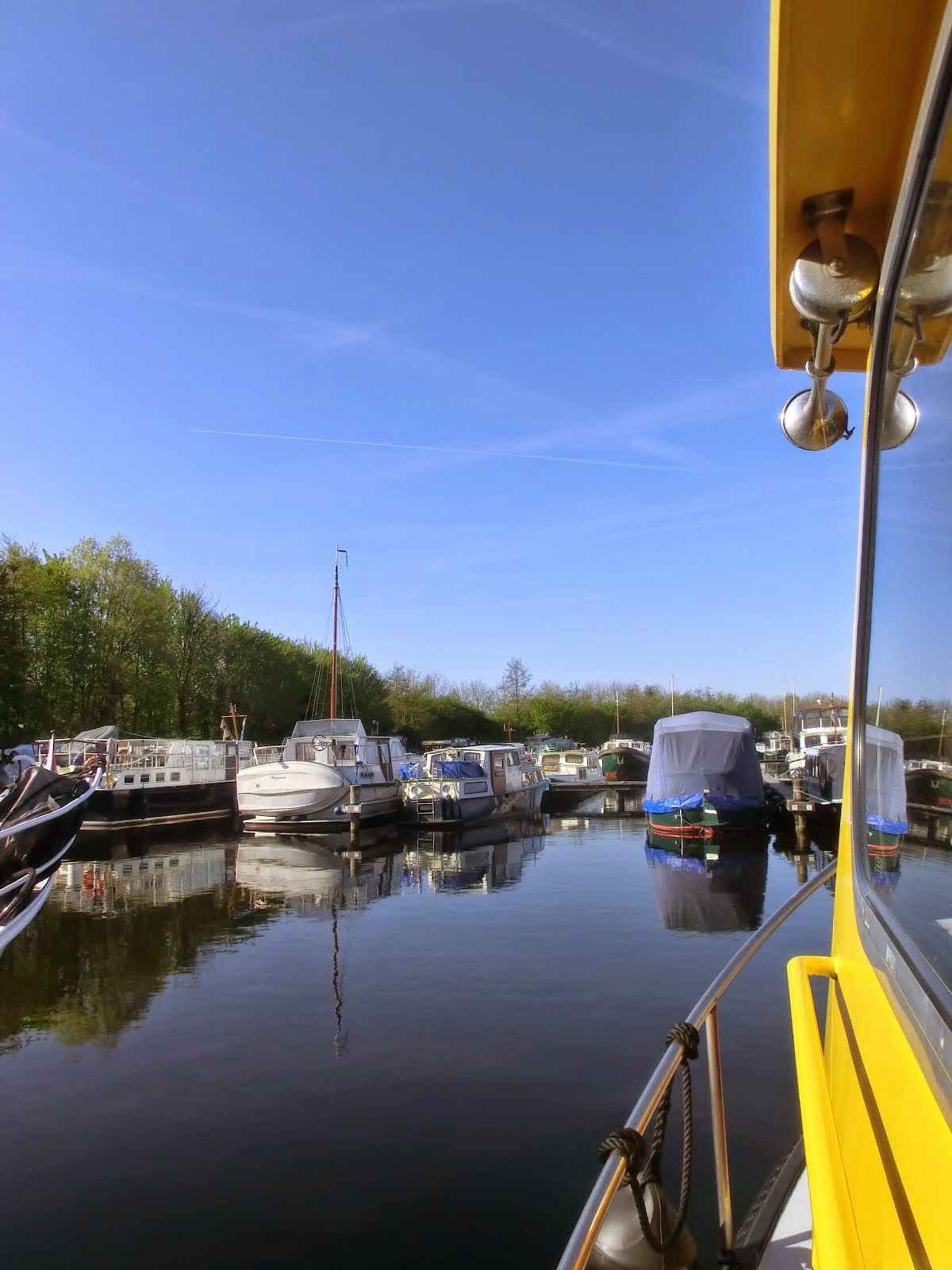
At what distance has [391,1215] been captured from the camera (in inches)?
226

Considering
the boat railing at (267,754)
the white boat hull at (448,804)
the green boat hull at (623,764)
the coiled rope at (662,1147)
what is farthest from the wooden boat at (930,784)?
the green boat hull at (623,764)

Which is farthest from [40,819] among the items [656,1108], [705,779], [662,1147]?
[705,779]

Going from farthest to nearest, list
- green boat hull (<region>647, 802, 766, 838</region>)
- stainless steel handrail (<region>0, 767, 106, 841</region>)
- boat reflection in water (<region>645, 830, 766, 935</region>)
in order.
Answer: green boat hull (<region>647, 802, 766, 838</region>)
boat reflection in water (<region>645, 830, 766, 935</region>)
stainless steel handrail (<region>0, 767, 106, 841</region>)

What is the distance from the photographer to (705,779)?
23.4m

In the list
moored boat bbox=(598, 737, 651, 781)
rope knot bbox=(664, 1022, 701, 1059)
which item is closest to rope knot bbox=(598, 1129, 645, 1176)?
rope knot bbox=(664, 1022, 701, 1059)

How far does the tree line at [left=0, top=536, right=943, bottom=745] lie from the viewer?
36.7 meters

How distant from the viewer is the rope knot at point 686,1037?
2480 millimetres

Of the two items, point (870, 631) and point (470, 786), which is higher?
point (870, 631)

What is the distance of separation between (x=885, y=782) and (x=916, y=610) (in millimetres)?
446

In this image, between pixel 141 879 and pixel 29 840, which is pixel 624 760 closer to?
pixel 141 879

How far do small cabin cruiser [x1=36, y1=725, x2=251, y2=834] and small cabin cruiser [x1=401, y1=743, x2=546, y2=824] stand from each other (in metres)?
6.78

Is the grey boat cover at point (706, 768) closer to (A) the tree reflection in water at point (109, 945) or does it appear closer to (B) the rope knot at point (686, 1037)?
(A) the tree reflection in water at point (109, 945)

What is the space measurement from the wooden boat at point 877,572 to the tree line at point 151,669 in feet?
118

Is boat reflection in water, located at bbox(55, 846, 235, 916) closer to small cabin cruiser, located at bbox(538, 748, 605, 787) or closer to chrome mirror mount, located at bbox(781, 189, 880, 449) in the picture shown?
chrome mirror mount, located at bbox(781, 189, 880, 449)
